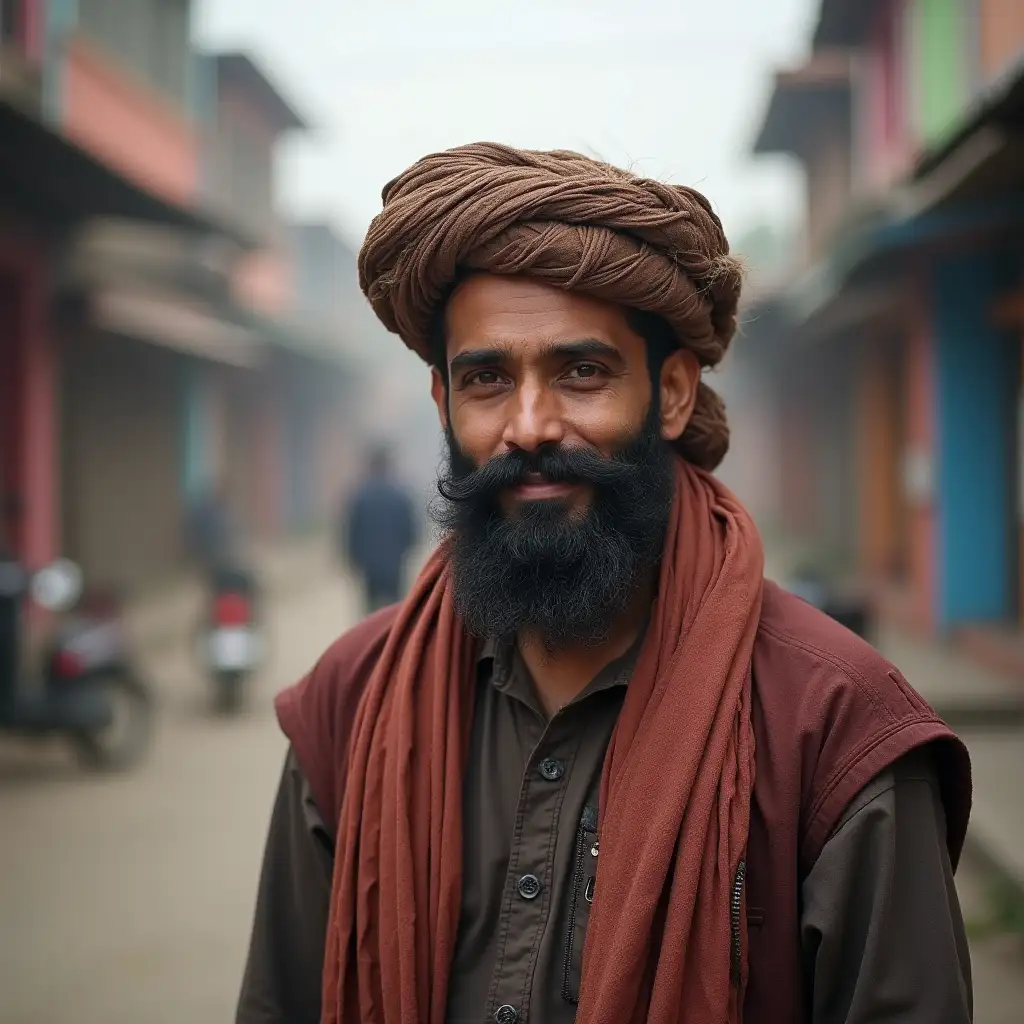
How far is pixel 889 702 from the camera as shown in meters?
1.56

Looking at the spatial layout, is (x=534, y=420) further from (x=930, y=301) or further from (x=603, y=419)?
(x=930, y=301)

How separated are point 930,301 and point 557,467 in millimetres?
8099

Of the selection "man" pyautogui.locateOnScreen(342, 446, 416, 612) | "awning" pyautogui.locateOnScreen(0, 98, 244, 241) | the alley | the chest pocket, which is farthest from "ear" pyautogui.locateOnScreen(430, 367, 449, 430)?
"man" pyautogui.locateOnScreen(342, 446, 416, 612)

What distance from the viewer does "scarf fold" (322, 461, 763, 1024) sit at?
1501mm

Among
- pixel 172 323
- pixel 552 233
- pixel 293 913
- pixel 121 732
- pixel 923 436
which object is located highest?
pixel 172 323

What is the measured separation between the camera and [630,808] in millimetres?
1591

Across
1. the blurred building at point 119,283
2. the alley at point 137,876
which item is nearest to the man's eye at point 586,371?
the alley at point 137,876

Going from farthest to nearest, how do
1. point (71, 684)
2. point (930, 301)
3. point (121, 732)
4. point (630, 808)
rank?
1. point (930, 301)
2. point (121, 732)
3. point (71, 684)
4. point (630, 808)

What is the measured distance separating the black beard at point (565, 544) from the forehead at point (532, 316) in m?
0.17

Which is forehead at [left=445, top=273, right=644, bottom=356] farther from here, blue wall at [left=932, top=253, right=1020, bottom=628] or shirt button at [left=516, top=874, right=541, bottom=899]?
blue wall at [left=932, top=253, right=1020, bottom=628]

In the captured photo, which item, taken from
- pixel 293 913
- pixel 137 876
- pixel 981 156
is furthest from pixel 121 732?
pixel 981 156

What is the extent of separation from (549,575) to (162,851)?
379 centimetres

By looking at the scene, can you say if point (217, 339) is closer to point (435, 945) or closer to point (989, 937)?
point (989, 937)

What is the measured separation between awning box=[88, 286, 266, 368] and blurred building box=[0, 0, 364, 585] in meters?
0.02
